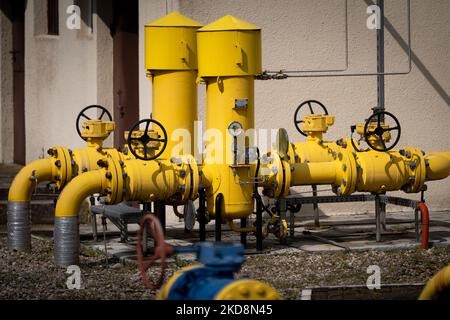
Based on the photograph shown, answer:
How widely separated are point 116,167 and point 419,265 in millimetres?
3227

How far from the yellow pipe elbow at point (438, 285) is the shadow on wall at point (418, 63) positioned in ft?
29.7

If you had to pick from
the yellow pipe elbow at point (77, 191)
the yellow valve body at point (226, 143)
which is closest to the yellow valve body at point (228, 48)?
the yellow valve body at point (226, 143)

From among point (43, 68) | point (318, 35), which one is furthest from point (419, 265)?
point (43, 68)

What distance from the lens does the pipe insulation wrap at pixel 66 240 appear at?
35.6 feet

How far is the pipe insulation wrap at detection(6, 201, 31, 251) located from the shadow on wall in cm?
593

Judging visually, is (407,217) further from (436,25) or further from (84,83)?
(84,83)

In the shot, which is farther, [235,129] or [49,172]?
[49,172]

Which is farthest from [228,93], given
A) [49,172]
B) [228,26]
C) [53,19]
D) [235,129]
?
[53,19]

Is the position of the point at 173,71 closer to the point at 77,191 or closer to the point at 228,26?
the point at 228,26

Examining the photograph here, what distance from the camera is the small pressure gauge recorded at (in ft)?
37.6

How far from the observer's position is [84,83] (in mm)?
17781

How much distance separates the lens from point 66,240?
10867mm

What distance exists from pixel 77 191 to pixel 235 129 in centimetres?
183
